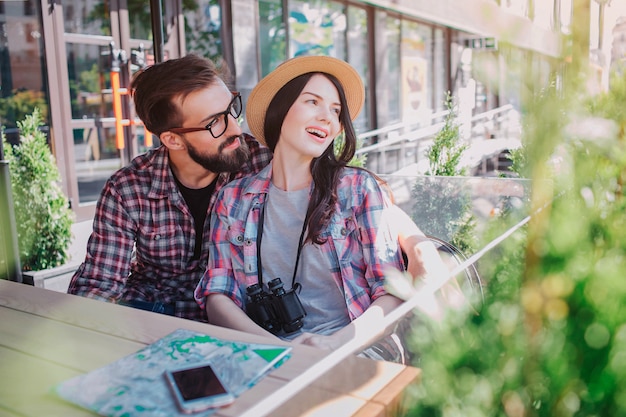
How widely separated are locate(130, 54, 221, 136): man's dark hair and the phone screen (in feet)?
4.56

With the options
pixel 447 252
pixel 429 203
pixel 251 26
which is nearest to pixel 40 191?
→ pixel 429 203

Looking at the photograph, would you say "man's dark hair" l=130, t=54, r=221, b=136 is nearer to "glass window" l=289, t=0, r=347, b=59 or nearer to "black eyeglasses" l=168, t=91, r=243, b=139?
"black eyeglasses" l=168, t=91, r=243, b=139

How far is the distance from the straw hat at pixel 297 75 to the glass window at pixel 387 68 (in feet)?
28.8

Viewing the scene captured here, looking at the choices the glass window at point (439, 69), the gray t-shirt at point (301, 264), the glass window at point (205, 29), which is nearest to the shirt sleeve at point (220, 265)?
the gray t-shirt at point (301, 264)

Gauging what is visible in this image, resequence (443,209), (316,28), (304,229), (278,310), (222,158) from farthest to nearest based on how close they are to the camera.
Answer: (316,28) < (443,209) < (222,158) < (304,229) < (278,310)

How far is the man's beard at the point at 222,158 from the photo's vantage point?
7.57 ft

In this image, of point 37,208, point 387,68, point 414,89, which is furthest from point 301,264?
point 414,89

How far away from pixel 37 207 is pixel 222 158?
3.09m

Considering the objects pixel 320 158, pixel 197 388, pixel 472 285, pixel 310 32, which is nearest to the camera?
pixel 472 285

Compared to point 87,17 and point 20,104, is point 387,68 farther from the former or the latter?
point 20,104

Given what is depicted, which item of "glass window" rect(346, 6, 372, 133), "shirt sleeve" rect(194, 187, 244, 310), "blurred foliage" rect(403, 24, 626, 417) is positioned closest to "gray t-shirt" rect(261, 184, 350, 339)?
"shirt sleeve" rect(194, 187, 244, 310)

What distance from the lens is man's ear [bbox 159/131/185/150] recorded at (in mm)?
2357

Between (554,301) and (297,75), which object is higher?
(297,75)

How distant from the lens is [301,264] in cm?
203
